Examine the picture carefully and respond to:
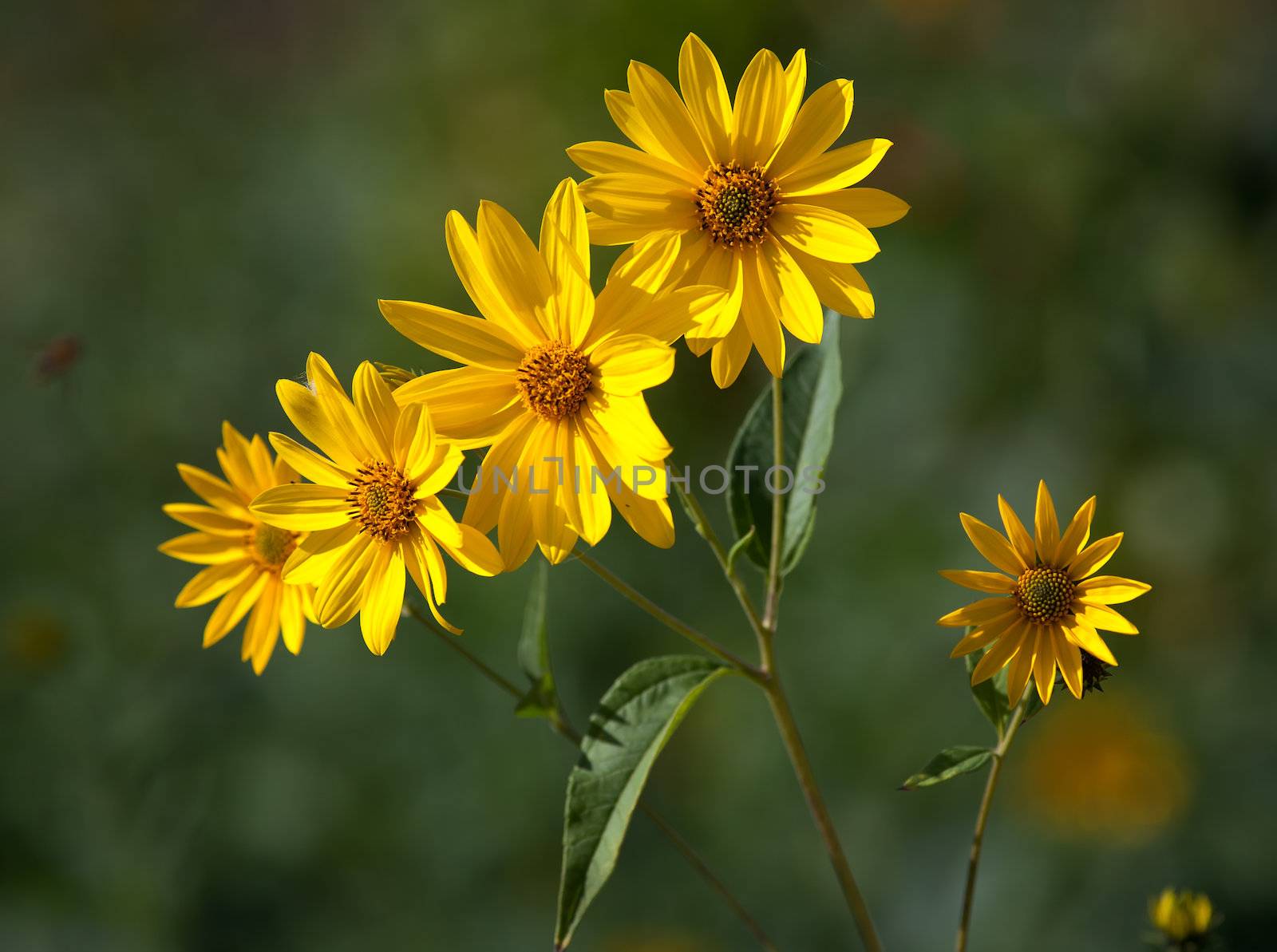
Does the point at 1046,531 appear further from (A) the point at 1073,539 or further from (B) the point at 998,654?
(B) the point at 998,654

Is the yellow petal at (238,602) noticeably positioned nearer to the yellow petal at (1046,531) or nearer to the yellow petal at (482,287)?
the yellow petal at (482,287)

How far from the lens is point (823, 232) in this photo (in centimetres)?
120

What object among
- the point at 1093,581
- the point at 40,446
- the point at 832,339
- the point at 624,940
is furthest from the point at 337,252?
the point at 1093,581

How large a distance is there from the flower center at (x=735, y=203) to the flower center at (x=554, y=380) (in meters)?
0.20

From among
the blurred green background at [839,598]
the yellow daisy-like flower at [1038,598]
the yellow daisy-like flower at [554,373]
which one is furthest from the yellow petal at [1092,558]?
the blurred green background at [839,598]

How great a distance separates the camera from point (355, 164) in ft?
14.9

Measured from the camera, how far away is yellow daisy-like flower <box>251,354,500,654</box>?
114cm

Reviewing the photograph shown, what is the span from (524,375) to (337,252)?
332cm

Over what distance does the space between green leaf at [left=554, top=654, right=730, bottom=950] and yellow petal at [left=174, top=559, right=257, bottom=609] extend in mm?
490

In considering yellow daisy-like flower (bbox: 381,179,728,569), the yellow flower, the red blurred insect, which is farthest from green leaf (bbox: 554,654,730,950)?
the red blurred insect

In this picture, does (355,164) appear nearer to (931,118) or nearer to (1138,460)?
(931,118)

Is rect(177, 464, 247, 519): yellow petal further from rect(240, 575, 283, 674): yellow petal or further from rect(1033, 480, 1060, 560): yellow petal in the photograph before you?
rect(1033, 480, 1060, 560): yellow petal

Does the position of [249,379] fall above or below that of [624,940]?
above

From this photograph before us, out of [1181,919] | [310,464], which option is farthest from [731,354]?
[1181,919]
